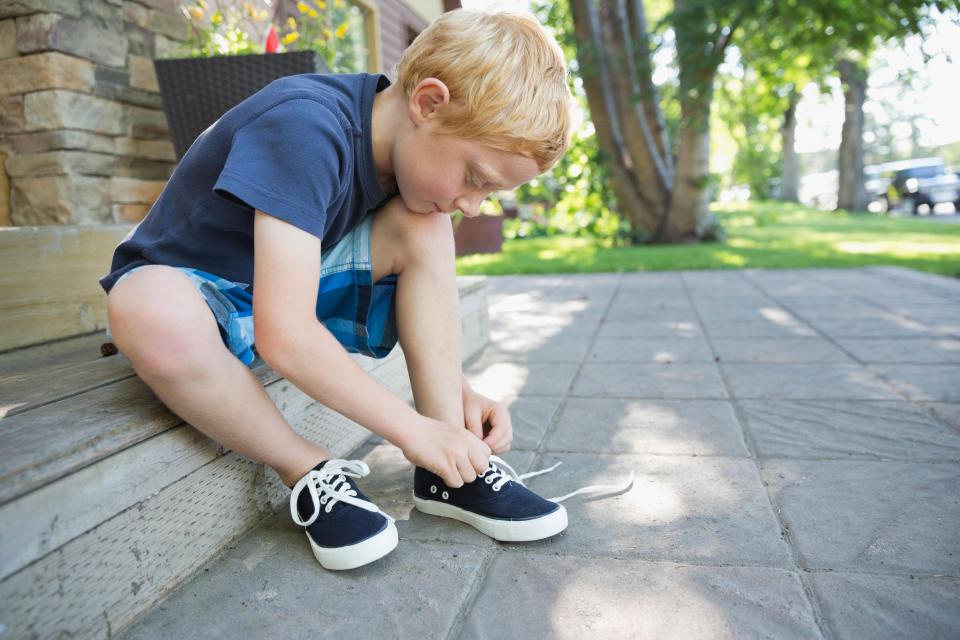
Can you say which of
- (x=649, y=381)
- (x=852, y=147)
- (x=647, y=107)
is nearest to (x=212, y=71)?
(x=649, y=381)

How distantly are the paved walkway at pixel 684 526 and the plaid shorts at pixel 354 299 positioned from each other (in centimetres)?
33

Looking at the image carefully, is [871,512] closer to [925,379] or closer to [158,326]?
[925,379]

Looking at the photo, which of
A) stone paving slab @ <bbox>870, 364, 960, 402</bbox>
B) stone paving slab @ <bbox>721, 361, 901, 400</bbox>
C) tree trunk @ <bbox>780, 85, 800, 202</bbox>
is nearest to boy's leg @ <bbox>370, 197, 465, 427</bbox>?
stone paving slab @ <bbox>721, 361, 901, 400</bbox>

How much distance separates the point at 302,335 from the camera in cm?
107

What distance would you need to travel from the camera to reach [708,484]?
4.77ft

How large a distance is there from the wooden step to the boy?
0.08 metres

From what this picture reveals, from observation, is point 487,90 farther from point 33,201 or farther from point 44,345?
point 33,201

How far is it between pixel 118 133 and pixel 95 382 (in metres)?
1.67

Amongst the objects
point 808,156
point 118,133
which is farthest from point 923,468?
point 808,156

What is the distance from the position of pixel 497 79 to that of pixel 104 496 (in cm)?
89

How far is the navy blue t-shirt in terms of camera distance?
1034 mm

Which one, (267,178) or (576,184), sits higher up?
(576,184)

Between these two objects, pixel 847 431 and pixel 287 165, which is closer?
pixel 287 165

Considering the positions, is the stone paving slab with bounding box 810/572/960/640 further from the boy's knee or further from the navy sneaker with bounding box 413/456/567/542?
the boy's knee
